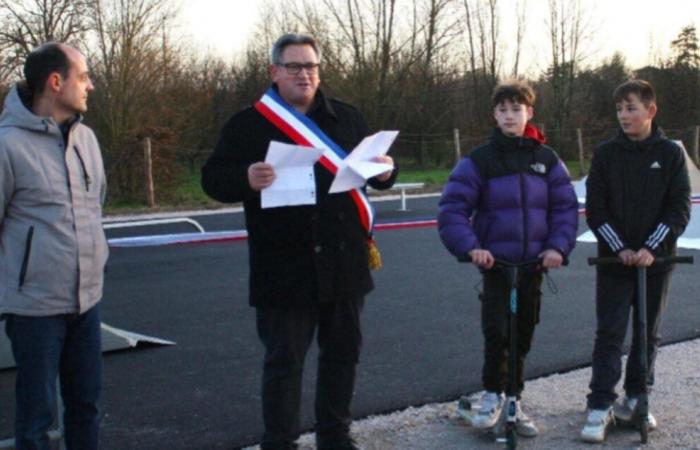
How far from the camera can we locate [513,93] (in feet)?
15.5

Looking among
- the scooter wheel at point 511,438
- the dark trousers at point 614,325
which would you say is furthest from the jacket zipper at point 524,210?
the scooter wheel at point 511,438

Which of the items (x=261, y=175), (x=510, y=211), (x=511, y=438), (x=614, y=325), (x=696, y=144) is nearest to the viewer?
(x=261, y=175)

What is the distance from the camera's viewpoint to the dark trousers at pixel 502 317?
4754 millimetres

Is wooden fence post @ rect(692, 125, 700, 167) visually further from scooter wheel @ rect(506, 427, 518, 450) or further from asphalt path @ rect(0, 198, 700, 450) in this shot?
scooter wheel @ rect(506, 427, 518, 450)

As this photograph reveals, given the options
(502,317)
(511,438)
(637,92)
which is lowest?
(511,438)

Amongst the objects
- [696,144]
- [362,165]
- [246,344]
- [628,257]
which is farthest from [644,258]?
[696,144]

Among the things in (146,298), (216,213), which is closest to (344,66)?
(216,213)

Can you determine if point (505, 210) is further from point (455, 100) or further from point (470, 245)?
point (455, 100)

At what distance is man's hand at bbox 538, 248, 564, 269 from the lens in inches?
181

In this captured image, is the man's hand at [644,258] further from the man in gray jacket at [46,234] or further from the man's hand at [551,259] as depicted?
the man in gray jacket at [46,234]

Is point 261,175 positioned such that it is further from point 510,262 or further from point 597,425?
point 597,425

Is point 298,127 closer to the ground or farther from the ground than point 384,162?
farther from the ground

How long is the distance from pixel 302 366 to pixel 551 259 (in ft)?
4.58

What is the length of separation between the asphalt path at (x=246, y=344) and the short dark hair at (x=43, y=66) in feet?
7.01
